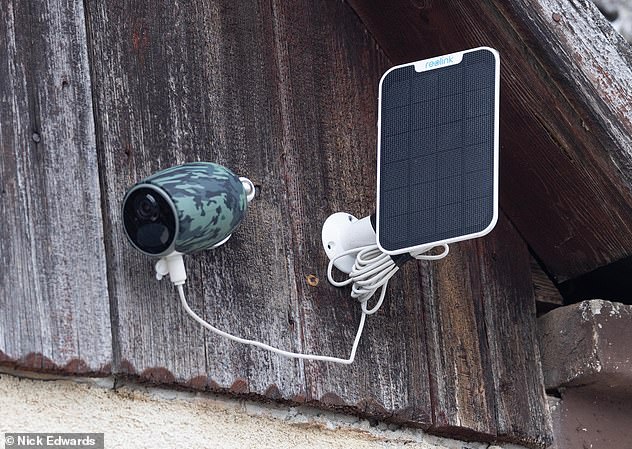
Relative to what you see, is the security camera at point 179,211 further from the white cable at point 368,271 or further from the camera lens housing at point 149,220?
the white cable at point 368,271

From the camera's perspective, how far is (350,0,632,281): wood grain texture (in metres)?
2.06

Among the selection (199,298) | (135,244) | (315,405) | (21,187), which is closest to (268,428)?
(315,405)

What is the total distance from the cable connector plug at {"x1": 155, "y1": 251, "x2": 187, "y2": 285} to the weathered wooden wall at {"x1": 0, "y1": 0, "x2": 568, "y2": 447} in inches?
1.0

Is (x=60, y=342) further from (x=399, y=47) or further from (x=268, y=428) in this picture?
(x=399, y=47)

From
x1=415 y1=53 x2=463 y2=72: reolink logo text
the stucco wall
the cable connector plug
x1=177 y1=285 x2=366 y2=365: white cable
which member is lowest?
the stucco wall

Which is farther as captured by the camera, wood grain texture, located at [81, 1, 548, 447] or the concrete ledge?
the concrete ledge

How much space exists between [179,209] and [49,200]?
0.62 ft

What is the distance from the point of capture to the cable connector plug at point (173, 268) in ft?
5.96

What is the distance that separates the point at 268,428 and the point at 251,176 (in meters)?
0.40

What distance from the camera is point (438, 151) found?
6.58ft

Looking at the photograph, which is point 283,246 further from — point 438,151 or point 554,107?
point 554,107

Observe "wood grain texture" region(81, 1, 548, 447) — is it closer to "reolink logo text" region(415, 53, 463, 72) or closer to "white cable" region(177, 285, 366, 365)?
"white cable" region(177, 285, 366, 365)

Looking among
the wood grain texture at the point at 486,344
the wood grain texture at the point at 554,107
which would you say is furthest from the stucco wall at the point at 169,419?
the wood grain texture at the point at 554,107

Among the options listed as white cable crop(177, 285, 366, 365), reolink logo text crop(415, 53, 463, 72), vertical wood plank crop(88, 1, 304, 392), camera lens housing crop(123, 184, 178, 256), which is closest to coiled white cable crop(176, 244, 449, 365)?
white cable crop(177, 285, 366, 365)
